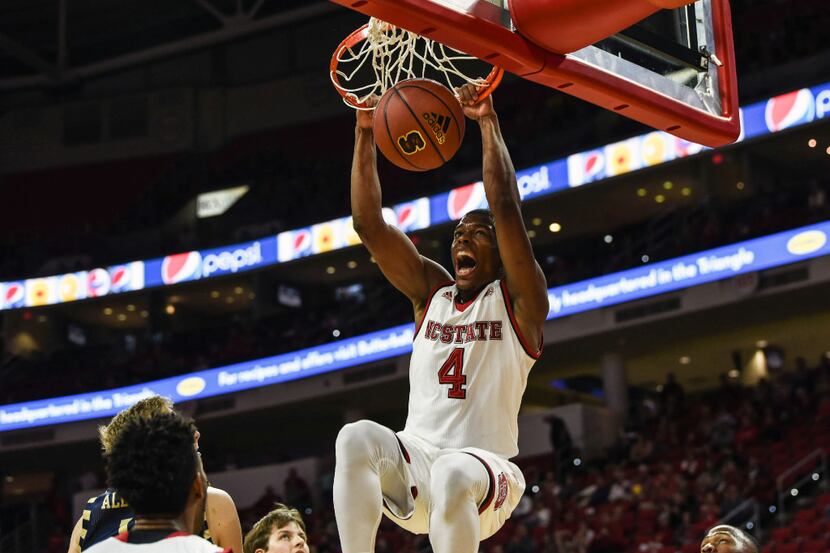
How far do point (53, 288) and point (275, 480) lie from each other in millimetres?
7577

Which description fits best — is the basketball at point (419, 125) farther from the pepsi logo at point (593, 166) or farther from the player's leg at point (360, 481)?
the pepsi logo at point (593, 166)

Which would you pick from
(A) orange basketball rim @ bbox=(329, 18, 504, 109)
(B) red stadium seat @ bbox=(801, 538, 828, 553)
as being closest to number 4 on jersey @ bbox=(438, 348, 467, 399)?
(A) orange basketball rim @ bbox=(329, 18, 504, 109)

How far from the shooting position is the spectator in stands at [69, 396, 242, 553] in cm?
365

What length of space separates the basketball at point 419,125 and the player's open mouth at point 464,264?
0.41 metres

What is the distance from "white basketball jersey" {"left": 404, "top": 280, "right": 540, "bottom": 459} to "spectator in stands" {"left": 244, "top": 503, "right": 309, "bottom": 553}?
0.57 meters

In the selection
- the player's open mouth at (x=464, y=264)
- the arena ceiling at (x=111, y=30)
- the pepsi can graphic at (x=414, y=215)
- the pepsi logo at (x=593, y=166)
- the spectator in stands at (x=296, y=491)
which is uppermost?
the arena ceiling at (x=111, y=30)

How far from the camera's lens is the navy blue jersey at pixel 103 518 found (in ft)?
13.0

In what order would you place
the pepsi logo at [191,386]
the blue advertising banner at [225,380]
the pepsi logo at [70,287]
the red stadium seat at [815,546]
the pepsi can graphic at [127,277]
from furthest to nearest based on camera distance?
the pepsi logo at [70,287] → the pepsi can graphic at [127,277] → the pepsi logo at [191,386] → the blue advertising banner at [225,380] → the red stadium seat at [815,546]

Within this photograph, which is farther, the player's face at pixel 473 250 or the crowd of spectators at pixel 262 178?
the crowd of spectators at pixel 262 178

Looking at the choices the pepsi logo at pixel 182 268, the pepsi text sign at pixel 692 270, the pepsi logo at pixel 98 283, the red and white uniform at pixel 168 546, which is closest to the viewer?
the red and white uniform at pixel 168 546

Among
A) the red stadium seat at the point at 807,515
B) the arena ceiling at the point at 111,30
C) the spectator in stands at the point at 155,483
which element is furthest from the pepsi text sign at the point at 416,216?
the spectator in stands at the point at 155,483

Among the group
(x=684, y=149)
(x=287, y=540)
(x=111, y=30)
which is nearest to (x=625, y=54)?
(x=287, y=540)

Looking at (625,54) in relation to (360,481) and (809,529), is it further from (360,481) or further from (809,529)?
(809,529)

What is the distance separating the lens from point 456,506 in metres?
4.18
